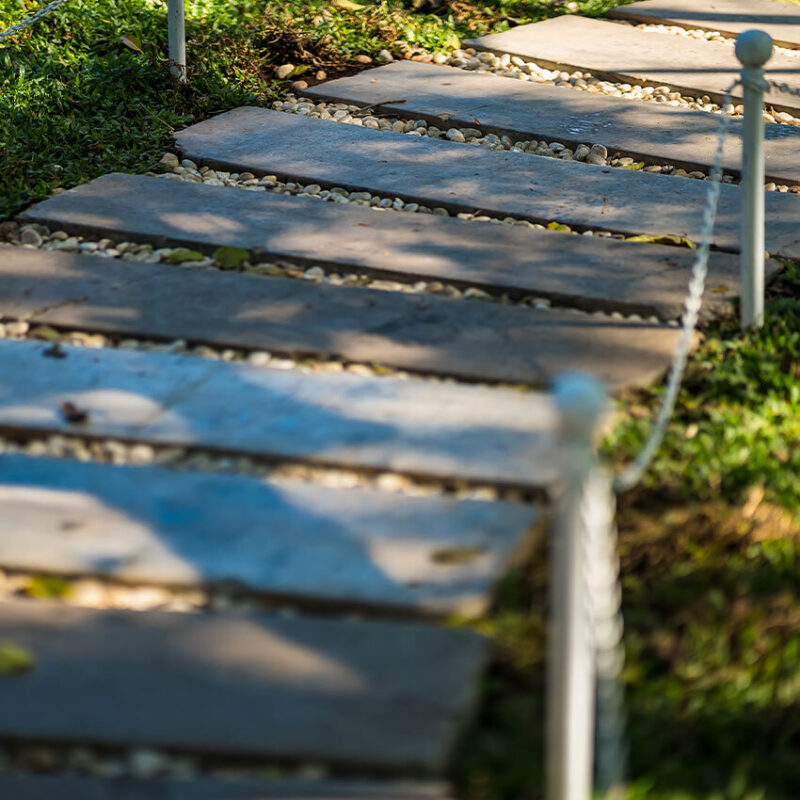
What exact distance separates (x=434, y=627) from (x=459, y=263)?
6.60 feet

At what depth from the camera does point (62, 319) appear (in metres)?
3.86

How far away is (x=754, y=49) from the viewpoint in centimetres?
350

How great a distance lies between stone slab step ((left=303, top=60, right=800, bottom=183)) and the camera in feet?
17.8

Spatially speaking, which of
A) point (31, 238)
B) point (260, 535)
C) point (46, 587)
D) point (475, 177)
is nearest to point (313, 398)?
point (260, 535)

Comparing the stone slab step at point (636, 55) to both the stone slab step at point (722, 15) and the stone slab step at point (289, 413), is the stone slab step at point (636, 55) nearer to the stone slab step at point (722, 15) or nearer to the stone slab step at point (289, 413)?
the stone slab step at point (722, 15)

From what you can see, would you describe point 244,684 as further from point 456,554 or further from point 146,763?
point 456,554

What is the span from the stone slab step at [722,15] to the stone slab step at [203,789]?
20.4ft

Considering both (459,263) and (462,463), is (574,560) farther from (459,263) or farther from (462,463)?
(459,263)

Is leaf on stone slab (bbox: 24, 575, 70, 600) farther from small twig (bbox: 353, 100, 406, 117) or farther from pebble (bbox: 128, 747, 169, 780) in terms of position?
small twig (bbox: 353, 100, 406, 117)

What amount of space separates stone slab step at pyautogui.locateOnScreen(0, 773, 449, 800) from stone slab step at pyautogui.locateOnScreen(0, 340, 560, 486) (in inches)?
40.7

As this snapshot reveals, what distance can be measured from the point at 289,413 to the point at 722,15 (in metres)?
5.54

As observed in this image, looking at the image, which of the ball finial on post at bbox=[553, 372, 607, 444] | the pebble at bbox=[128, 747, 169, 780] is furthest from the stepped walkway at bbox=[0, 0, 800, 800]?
the ball finial on post at bbox=[553, 372, 607, 444]

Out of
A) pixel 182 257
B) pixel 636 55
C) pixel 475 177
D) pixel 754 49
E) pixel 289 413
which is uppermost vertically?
pixel 754 49

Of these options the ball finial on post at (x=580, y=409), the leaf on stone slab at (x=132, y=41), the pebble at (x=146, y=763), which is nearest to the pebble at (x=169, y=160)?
the leaf on stone slab at (x=132, y=41)
